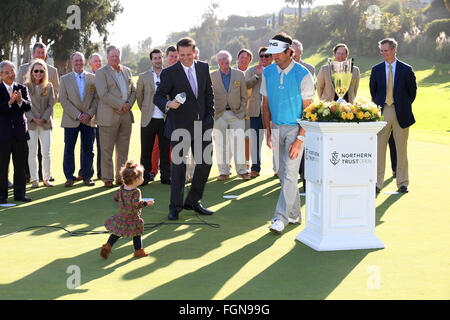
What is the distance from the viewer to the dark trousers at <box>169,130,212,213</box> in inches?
297

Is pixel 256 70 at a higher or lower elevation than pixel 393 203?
higher

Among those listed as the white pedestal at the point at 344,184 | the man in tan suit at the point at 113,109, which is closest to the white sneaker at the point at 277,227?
the white pedestal at the point at 344,184

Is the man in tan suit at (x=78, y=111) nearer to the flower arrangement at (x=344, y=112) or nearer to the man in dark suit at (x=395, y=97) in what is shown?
the man in dark suit at (x=395, y=97)

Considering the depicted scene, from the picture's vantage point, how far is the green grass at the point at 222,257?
4.80 m

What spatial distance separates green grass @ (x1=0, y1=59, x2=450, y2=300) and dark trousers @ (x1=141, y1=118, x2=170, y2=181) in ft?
3.81

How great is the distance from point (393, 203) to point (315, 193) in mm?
2614

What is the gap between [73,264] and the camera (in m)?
5.64

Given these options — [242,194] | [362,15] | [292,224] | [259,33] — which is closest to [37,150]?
[242,194]

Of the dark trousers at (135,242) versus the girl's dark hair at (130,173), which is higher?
the girl's dark hair at (130,173)

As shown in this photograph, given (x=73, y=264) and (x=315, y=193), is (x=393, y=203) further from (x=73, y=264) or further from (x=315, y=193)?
(x=73, y=264)

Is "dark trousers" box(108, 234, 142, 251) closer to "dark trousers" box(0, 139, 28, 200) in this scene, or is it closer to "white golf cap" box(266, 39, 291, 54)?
"white golf cap" box(266, 39, 291, 54)

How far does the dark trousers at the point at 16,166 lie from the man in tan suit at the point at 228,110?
3254mm

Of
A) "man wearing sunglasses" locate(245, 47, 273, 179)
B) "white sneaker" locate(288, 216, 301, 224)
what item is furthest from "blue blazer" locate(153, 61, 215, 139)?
"man wearing sunglasses" locate(245, 47, 273, 179)

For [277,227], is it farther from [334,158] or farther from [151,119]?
[151,119]
